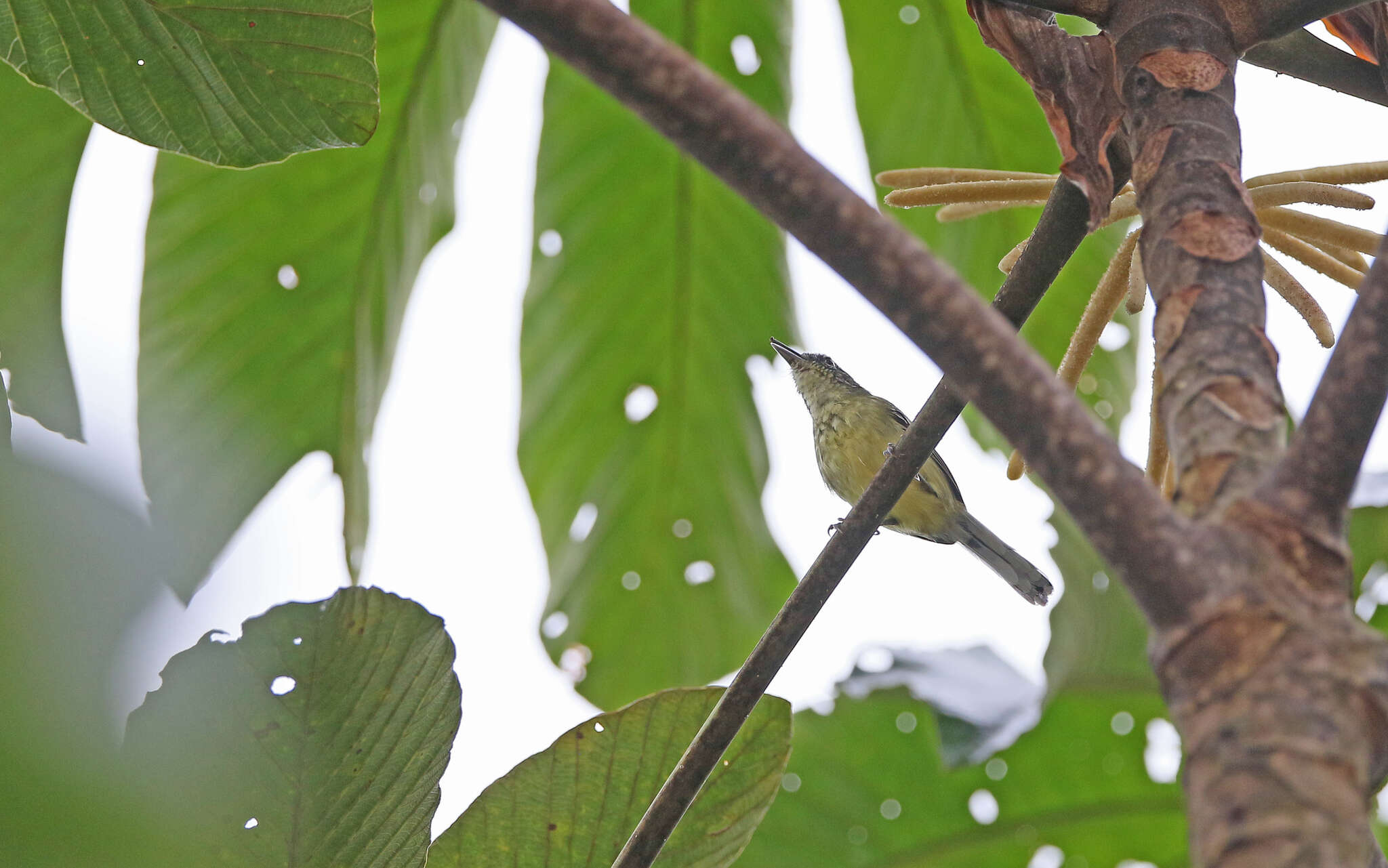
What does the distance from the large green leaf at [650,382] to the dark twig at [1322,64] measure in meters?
1.72

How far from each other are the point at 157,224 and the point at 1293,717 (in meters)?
2.51

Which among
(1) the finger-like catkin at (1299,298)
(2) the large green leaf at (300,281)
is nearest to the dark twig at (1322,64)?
(1) the finger-like catkin at (1299,298)

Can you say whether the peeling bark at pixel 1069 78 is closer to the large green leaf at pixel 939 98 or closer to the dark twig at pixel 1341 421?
the dark twig at pixel 1341 421

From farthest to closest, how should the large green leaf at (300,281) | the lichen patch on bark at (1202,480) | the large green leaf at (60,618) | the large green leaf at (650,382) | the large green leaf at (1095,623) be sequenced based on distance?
1. the large green leaf at (1095,623)
2. the large green leaf at (650,382)
3. the large green leaf at (300,281)
4. the lichen patch on bark at (1202,480)
5. the large green leaf at (60,618)

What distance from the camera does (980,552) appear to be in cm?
361

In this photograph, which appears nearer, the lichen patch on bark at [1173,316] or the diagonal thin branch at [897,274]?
the diagonal thin branch at [897,274]

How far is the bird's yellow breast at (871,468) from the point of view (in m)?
3.54

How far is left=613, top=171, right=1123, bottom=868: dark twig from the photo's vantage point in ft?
3.14

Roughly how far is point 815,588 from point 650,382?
6.70 ft

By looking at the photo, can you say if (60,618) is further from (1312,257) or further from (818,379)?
(818,379)

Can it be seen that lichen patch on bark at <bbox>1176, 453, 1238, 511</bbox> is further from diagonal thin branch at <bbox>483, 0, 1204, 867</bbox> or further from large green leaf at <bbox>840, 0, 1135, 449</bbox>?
large green leaf at <bbox>840, 0, 1135, 449</bbox>

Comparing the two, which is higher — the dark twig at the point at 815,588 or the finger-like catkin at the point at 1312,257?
the finger-like catkin at the point at 1312,257

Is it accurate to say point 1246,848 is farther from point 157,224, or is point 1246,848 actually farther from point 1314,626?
point 157,224

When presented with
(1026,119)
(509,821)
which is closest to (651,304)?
(1026,119)
